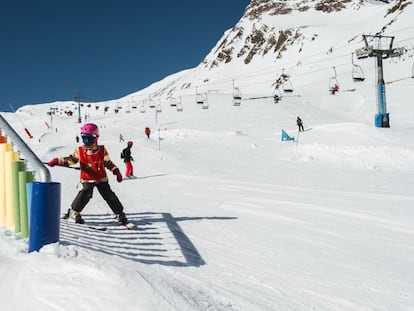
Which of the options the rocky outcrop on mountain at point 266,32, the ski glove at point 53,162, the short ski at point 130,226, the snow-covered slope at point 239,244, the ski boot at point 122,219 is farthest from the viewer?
the rocky outcrop on mountain at point 266,32

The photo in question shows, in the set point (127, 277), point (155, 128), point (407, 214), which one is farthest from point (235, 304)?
point (155, 128)

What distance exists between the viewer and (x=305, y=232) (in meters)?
6.01

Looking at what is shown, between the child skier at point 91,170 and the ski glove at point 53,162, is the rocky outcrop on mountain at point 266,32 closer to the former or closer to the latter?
the child skier at point 91,170

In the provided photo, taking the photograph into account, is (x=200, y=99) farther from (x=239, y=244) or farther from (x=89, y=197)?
(x=239, y=244)

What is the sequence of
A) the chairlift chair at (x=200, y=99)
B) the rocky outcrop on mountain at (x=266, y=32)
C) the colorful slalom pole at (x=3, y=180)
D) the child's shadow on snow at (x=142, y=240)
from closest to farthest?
the child's shadow on snow at (x=142, y=240) → the colorful slalom pole at (x=3, y=180) → the chairlift chair at (x=200, y=99) → the rocky outcrop on mountain at (x=266, y=32)

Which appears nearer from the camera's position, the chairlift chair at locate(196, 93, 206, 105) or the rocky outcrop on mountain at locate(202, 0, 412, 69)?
the chairlift chair at locate(196, 93, 206, 105)

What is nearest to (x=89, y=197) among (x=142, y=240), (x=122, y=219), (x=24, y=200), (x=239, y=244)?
(x=122, y=219)

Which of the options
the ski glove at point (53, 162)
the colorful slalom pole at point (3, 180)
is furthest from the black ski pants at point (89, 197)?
the colorful slalom pole at point (3, 180)

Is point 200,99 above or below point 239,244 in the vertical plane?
above

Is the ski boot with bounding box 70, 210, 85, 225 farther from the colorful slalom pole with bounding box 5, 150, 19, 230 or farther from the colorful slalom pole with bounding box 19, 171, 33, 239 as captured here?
the colorful slalom pole with bounding box 19, 171, 33, 239

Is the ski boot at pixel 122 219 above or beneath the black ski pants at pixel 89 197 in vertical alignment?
beneath

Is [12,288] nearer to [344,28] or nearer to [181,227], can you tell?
[181,227]

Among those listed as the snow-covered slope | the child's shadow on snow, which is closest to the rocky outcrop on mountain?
the snow-covered slope

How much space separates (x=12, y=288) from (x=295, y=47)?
116763mm
